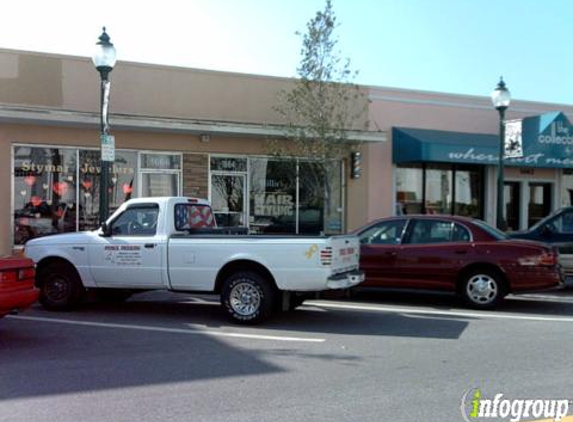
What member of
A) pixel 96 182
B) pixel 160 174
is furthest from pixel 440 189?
pixel 96 182

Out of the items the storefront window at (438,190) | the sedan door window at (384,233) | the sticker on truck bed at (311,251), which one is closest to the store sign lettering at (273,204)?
the storefront window at (438,190)

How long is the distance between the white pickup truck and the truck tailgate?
1 cm

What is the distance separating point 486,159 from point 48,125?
11.8 metres

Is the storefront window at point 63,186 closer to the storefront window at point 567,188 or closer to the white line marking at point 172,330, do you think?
the white line marking at point 172,330

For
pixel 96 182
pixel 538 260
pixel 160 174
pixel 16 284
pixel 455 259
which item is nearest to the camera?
pixel 16 284

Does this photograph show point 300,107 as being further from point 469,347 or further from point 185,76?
point 469,347

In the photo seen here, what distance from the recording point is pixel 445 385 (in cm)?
595

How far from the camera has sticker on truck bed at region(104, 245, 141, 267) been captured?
9523 millimetres

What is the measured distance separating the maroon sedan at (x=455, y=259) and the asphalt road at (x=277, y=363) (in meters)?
0.50

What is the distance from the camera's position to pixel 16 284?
788cm

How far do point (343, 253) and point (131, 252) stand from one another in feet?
10.4

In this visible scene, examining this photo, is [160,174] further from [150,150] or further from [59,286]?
[59,286]

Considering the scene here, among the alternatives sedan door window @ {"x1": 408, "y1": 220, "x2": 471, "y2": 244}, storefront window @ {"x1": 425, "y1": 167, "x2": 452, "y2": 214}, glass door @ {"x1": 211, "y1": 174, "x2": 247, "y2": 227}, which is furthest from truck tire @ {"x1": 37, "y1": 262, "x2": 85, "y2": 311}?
storefront window @ {"x1": 425, "y1": 167, "x2": 452, "y2": 214}

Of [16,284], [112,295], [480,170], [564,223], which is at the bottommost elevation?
[112,295]
